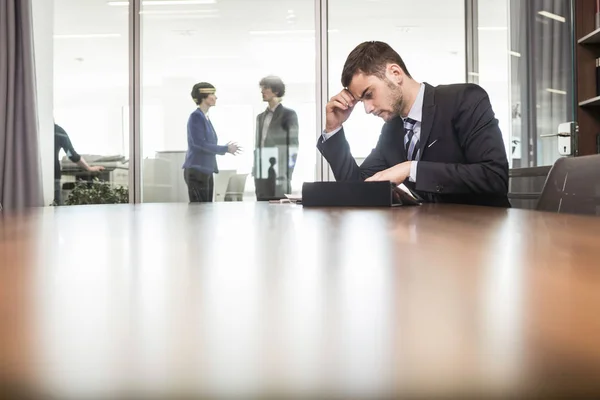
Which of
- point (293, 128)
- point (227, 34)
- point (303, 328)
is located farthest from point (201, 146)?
point (303, 328)

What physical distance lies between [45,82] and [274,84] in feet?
6.17

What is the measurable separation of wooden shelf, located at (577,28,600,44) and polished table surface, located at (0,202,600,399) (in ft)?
10.5

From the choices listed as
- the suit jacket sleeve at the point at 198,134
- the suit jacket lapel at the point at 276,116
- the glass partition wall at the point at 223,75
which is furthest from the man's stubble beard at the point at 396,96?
the suit jacket sleeve at the point at 198,134

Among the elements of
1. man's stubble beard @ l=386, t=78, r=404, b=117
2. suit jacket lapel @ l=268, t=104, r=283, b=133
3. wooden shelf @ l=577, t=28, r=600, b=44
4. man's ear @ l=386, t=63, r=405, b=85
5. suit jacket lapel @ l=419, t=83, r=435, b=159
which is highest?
wooden shelf @ l=577, t=28, r=600, b=44

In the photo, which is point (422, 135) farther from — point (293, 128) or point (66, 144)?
point (66, 144)

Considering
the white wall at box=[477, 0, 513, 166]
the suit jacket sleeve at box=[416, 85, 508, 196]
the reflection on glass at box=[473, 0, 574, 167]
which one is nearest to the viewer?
the suit jacket sleeve at box=[416, 85, 508, 196]

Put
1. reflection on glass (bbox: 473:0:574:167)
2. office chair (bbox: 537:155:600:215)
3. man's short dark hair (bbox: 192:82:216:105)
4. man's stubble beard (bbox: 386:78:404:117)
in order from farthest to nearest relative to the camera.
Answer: man's short dark hair (bbox: 192:82:216:105)
reflection on glass (bbox: 473:0:574:167)
man's stubble beard (bbox: 386:78:404:117)
office chair (bbox: 537:155:600:215)

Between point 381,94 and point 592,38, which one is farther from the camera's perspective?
point 592,38

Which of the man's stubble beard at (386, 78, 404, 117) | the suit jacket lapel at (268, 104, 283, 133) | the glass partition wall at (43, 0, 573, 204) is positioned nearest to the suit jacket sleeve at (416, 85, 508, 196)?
the man's stubble beard at (386, 78, 404, 117)

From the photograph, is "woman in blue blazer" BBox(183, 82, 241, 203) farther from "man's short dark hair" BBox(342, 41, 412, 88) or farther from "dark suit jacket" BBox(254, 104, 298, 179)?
"man's short dark hair" BBox(342, 41, 412, 88)

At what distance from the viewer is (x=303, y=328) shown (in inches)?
4.5

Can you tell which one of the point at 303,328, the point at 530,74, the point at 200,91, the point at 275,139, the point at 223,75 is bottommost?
the point at 303,328

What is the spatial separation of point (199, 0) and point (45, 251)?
15.4ft

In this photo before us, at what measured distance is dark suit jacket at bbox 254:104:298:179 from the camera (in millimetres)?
4484
